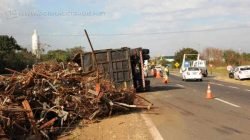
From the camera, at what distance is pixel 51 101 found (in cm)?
1459

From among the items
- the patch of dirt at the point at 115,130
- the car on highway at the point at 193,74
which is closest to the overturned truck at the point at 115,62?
the patch of dirt at the point at 115,130

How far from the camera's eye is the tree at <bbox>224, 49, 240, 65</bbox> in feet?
307

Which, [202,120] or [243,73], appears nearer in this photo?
[202,120]

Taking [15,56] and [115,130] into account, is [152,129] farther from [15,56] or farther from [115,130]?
[15,56]

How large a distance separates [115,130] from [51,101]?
256cm

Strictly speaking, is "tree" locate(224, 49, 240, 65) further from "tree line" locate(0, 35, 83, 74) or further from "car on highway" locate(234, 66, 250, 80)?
"car on highway" locate(234, 66, 250, 80)

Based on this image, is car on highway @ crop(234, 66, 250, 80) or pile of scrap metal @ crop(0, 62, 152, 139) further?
car on highway @ crop(234, 66, 250, 80)

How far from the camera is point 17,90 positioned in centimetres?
1433

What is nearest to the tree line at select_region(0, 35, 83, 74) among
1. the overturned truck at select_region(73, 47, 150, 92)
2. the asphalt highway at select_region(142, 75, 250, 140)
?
the overturned truck at select_region(73, 47, 150, 92)

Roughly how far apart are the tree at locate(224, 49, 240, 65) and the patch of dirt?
79442 mm

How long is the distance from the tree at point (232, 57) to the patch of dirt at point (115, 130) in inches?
3128

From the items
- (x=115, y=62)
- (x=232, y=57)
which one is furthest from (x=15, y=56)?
(x=232, y=57)

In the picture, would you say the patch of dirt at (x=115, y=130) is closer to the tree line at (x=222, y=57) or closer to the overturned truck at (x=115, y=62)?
the overturned truck at (x=115, y=62)

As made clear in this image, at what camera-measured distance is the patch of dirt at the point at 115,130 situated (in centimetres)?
1202
